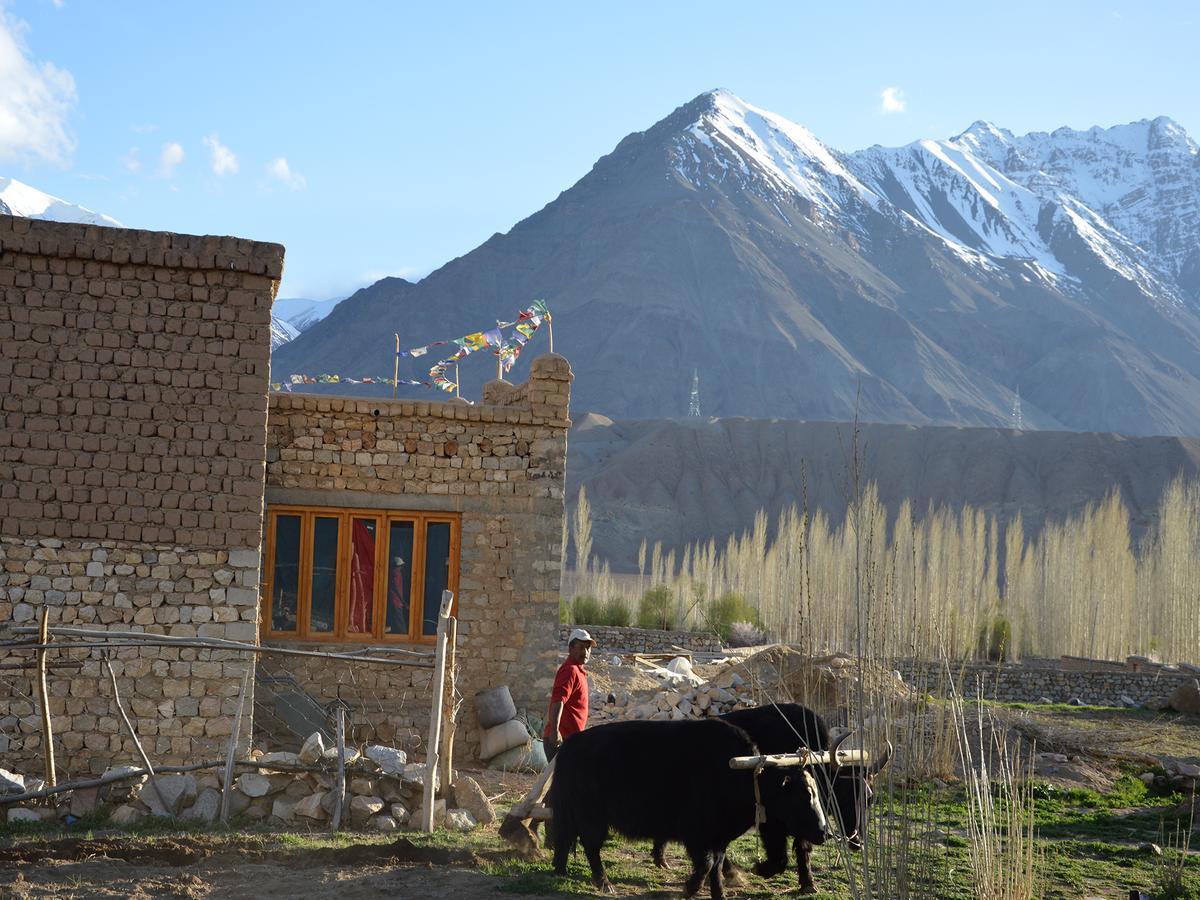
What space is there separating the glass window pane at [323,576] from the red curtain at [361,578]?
0.20 meters

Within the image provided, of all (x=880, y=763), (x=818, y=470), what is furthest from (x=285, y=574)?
(x=818, y=470)

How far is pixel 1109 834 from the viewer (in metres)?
11.0

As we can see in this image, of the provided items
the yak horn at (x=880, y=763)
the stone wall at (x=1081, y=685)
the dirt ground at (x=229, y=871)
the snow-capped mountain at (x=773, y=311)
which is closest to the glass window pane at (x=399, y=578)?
the dirt ground at (x=229, y=871)

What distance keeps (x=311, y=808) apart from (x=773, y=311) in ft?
350

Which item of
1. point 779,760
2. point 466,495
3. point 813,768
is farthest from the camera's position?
point 466,495

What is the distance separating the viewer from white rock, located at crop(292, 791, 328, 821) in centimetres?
956

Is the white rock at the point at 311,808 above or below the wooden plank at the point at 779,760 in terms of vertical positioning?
below

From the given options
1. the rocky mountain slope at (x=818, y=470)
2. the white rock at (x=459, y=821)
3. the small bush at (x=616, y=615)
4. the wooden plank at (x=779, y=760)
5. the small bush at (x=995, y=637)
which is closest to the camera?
the wooden plank at (x=779, y=760)

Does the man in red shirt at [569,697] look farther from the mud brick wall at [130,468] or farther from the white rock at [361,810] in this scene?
the mud brick wall at [130,468]

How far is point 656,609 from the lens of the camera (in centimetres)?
3822

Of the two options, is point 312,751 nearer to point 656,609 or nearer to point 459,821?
point 459,821

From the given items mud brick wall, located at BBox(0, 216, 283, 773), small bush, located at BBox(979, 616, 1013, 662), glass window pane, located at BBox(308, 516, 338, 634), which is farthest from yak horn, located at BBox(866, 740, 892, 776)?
small bush, located at BBox(979, 616, 1013, 662)

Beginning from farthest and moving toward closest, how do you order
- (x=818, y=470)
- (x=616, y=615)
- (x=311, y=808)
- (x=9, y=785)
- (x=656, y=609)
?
(x=818, y=470), (x=656, y=609), (x=616, y=615), (x=311, y=808), (x=9, y=785)

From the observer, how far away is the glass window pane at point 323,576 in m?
13.2
